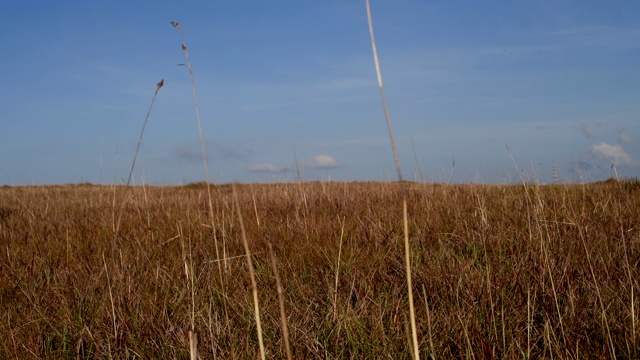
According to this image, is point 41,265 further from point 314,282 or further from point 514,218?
point 514,218

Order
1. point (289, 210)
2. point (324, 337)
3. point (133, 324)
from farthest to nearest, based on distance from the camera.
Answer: point (289, 210)
point (133, 324)
point (324, 337)

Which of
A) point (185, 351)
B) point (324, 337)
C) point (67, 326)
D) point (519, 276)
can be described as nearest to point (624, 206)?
point (519, 276)

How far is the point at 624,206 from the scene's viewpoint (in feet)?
14.1

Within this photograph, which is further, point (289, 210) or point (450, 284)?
point (289, 210)

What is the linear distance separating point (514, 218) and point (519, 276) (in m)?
1.72

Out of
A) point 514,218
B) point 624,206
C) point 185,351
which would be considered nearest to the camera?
point 185,351

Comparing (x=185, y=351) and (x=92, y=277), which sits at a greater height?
(x=92, y=277)

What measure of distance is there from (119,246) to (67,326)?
62.3 inches

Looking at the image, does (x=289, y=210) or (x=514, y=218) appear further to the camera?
(x=289, y=210)

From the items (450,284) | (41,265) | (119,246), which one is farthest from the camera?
(119,246)

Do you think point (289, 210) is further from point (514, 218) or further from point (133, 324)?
point (133, 324)

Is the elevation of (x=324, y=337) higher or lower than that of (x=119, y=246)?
lower

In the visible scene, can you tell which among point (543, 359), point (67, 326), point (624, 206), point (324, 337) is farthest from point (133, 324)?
point (624, 206)

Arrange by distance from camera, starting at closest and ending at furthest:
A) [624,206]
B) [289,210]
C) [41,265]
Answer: [41,265], [624,206], [289,210]
